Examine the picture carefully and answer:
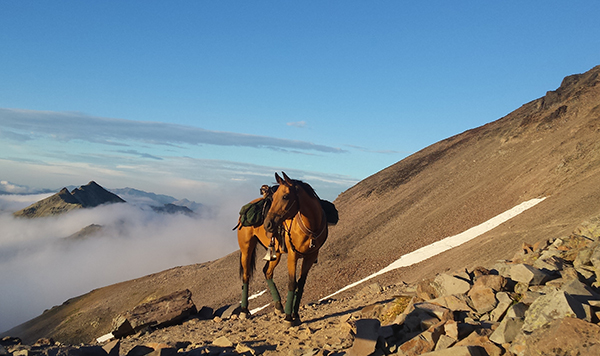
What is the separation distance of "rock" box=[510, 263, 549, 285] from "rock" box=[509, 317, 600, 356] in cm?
180

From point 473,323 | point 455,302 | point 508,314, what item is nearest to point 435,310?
point 455,302

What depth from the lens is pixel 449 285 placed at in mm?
8672

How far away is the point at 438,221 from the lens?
34000mm

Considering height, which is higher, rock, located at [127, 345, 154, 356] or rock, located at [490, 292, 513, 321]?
rock, located at [490, 292, 513, 321]

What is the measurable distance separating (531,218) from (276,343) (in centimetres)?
1959

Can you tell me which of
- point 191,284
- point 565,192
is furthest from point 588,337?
point 191,284

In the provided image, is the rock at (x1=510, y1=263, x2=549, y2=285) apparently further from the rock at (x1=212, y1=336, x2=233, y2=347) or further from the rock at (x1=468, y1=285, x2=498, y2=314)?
the rock at (x1=212, y1=336, x2=233, y2=347)

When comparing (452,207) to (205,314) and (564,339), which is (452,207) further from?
(564,339)

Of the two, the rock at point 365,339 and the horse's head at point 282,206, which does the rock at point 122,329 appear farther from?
the rock at point 365,339

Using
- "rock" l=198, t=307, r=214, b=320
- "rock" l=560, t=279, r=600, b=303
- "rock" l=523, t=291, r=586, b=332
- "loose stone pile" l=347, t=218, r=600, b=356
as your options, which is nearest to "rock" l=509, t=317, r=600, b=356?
"loose stone pile" l=347, t=218, r=600, b=356

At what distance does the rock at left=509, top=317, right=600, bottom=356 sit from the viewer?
209 inches

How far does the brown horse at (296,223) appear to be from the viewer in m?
10.6

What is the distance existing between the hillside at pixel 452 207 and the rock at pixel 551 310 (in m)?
12.3

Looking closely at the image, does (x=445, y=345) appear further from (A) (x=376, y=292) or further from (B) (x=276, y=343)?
(A) (x=376, y=292)
